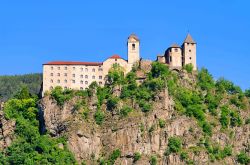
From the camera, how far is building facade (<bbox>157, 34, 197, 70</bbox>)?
356ft

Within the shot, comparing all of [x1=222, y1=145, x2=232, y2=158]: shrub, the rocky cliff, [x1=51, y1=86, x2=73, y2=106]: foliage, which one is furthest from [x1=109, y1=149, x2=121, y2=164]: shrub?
[x1=222, y1=145, x2=232, y2=158]: shrub

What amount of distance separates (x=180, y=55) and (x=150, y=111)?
1285 centimetres

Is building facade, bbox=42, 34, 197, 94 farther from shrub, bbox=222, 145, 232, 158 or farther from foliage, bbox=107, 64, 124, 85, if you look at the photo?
shrub, bbox=222, 145, 232, 158

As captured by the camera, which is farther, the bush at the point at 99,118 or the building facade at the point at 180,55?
the building facade at the point at 180,55

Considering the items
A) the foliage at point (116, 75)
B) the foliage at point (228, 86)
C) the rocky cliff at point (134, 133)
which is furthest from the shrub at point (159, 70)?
the foliage at point (228, 86)

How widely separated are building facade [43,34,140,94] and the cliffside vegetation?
51.9 inches

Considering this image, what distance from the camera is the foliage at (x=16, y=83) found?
565ft

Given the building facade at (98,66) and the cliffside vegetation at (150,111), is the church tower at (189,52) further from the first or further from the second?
the cliffside vegetation at (150,111)

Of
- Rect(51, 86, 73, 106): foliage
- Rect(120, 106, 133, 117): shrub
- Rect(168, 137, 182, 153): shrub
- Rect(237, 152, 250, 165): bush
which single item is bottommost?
Rect(237, 152, 250, 165): bush

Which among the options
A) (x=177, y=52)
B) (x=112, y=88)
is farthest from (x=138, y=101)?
(x=177, y=52)

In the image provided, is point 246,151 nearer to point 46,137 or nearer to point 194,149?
point 194,149

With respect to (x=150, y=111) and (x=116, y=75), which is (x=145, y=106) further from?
(x=116, y=75)

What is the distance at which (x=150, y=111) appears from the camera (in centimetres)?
9994

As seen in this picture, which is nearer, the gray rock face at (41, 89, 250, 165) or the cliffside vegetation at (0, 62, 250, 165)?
the gray rock face at (41, 89, 250, 165)
